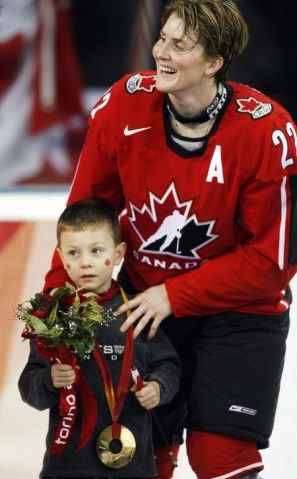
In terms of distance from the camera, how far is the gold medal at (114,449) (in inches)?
114

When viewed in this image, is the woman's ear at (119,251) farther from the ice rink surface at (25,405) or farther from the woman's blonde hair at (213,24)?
the ice rink surface at (25,405)

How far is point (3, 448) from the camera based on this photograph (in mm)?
3590

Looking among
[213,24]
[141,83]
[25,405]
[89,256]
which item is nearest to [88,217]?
[89,256]

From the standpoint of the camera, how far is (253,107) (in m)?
3.02

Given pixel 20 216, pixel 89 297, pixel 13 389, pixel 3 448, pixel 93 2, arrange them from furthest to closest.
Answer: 1. pixel 93 2
2. pixel 20 216
3. pixel 13 389
4. pixel 3 448
5. pixel 89 297

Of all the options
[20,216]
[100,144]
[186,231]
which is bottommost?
[186,231]

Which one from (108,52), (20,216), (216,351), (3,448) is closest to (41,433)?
(3,448)

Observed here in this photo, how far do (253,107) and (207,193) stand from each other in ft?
0.73

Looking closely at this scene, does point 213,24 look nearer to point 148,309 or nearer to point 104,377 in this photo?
point 148,309

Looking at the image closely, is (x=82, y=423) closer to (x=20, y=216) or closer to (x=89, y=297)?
(x=89, y=297)

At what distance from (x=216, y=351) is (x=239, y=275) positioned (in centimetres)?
20

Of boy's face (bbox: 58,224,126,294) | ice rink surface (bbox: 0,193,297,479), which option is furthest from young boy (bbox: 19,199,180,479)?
ice rink surface (bbox: 0,193,297,479)

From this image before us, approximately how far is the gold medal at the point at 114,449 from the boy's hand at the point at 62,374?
18cm

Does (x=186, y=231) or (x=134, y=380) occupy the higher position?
(x=186, y=231)
